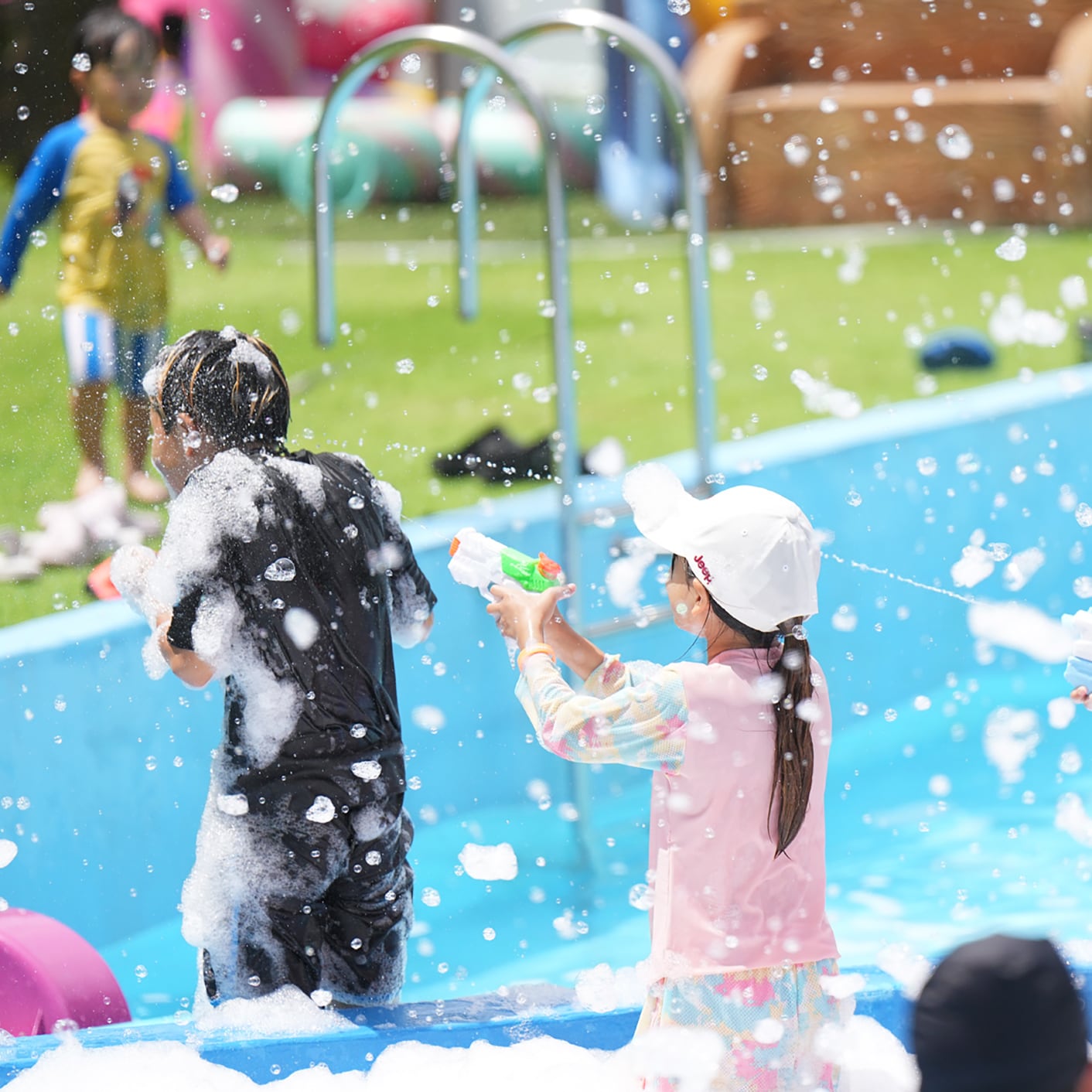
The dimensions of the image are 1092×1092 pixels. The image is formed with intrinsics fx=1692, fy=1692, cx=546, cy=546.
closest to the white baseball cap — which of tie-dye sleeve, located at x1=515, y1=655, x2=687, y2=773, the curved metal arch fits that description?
tie-dye sleeve, located at x1=515, y1=655, x2=687, y2=773

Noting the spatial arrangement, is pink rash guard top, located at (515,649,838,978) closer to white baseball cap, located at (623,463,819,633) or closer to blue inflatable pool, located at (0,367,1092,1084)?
white baseball cap, located at (623,463,819,633)

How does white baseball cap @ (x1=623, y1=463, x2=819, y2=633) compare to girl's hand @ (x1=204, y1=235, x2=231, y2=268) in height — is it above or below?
below

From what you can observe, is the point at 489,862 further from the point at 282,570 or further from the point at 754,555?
the point at 754,555

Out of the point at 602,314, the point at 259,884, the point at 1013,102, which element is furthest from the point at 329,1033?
the point at 1013,102

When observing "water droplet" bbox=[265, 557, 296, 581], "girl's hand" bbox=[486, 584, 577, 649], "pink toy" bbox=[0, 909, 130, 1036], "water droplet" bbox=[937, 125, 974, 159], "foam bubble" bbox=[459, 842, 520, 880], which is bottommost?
"foam bubble" bbox=[459, 842, 520, 880]

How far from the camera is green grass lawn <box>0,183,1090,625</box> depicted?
251 inches

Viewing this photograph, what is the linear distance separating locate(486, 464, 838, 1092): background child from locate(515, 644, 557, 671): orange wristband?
53mm

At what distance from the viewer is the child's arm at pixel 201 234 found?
195 inches

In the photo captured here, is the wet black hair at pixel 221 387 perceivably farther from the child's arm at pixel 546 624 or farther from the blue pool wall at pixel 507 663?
the blue pool wall at pixel 507 663

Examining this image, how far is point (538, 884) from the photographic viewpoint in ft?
14.9

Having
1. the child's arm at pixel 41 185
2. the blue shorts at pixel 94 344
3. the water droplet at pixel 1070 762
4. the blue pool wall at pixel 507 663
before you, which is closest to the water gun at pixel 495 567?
the blue pool wall at pixel 507 663

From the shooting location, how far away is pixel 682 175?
4.53 m

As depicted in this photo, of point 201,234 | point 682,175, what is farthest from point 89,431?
point 682,175

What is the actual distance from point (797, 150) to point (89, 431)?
9.24 m
